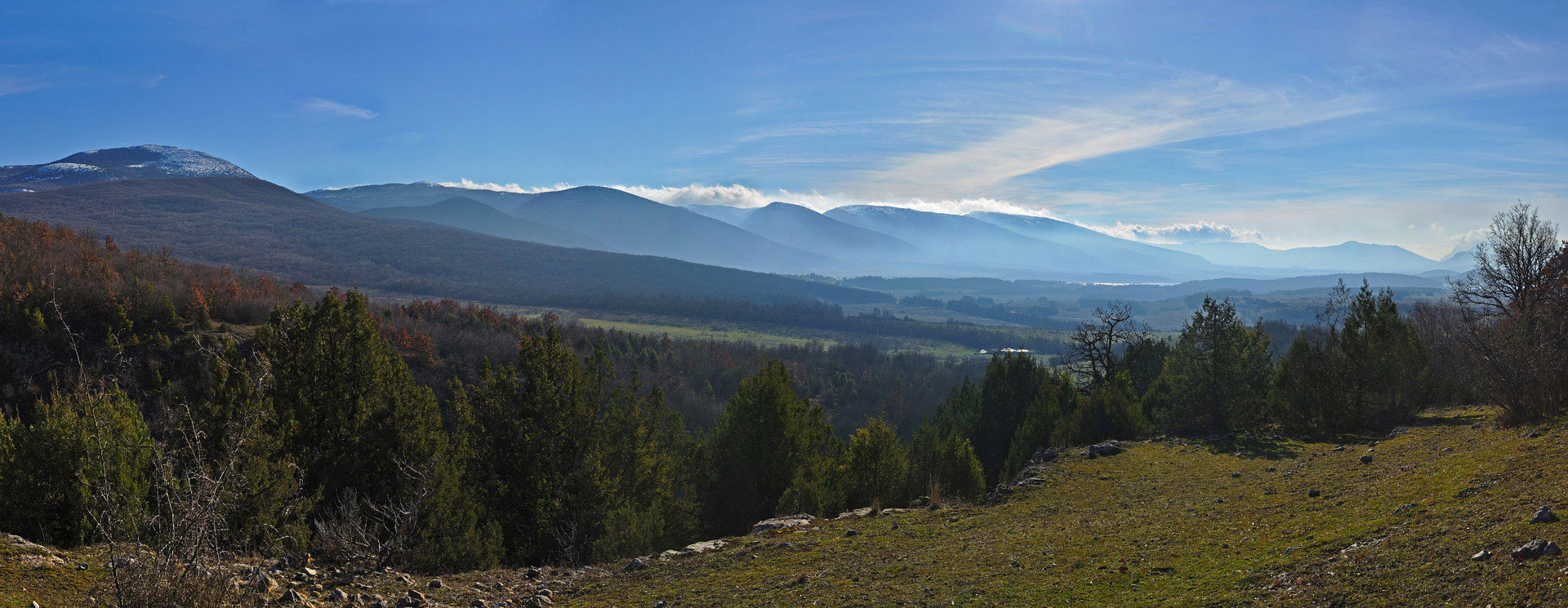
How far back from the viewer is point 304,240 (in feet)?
578

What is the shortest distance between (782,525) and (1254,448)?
16318 millimetres

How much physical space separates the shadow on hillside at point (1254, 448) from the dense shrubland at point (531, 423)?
249cm

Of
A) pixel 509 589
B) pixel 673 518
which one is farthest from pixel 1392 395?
pixel 509 589

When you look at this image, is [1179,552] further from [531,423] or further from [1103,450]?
[531,423]

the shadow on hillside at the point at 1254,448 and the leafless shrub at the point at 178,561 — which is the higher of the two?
the leafless shrub at the point at 178,561

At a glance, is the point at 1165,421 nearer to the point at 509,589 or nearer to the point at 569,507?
the point at 569,507

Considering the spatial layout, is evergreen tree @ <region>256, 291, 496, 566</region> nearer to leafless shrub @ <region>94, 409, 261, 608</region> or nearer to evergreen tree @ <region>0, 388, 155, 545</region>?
evergreen tree @ <region>0, 388, 155, 545</region>

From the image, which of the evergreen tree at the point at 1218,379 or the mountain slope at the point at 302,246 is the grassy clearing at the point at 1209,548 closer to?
the evergreen tree at the point at 1218,379

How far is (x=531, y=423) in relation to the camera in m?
20.1

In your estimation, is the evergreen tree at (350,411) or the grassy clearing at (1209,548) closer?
the grassy clearing at (1209,548)

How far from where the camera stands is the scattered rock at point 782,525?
14.7 m

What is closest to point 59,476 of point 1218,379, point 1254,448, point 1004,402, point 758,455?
point 758,455

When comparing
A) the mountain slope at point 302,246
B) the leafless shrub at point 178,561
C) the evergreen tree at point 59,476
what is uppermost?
the mountain slope at point 302,246

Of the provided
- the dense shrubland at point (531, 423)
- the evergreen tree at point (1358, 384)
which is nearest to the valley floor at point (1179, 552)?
the dense shrubland at point (531, 423)
